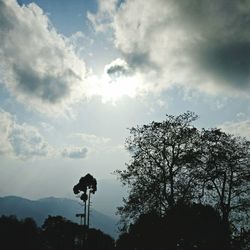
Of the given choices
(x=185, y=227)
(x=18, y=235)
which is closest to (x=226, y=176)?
(x=185, y=227)

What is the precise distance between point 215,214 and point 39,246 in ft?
249

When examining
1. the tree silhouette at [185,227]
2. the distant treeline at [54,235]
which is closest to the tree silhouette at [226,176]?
the tree silhouette at [185,227]

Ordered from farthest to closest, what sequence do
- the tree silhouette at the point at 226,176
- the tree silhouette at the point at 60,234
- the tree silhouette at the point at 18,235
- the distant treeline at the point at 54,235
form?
the tree silhouette at the point at 60,234, the distant treeline at the point at 54,235, the tree silhouette at the point at 18,235, the tree silhouette at the point at 226,176

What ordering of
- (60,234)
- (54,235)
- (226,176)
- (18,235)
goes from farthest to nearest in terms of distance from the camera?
(60,234) → (54,235) → (18,235) → (226,176)

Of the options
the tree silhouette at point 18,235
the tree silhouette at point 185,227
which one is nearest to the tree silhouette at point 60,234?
the tree silhouette at point 18,235

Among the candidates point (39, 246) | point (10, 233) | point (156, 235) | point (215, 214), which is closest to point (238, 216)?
point (215, 214)

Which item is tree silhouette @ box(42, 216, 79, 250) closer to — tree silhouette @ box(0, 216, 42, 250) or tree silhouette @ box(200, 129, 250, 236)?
tree silhouette @ box(0, 216, 42, 250)

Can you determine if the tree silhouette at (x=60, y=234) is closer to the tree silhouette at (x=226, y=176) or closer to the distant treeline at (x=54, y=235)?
the distant treeline at (x=54, y=235)

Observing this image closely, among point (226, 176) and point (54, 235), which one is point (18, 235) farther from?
point (226, 176)

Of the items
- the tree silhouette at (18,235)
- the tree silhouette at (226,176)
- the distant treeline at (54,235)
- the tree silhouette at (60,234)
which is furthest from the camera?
the tree silhouette at (60,234)

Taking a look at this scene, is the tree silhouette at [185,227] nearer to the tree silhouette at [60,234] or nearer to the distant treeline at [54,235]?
the distant treeline at [54,235]

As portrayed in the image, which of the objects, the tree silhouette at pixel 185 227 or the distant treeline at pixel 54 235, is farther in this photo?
the distant treeline at pixel 54 235

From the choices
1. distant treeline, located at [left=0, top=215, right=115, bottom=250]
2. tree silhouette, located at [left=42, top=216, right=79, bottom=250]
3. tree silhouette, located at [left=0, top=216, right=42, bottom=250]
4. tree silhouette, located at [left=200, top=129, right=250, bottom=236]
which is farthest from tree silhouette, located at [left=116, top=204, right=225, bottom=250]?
tree silhouette, located at [left=42, top=216, right=79, bottom=250]

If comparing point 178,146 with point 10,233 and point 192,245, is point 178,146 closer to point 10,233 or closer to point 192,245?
point 192,245
